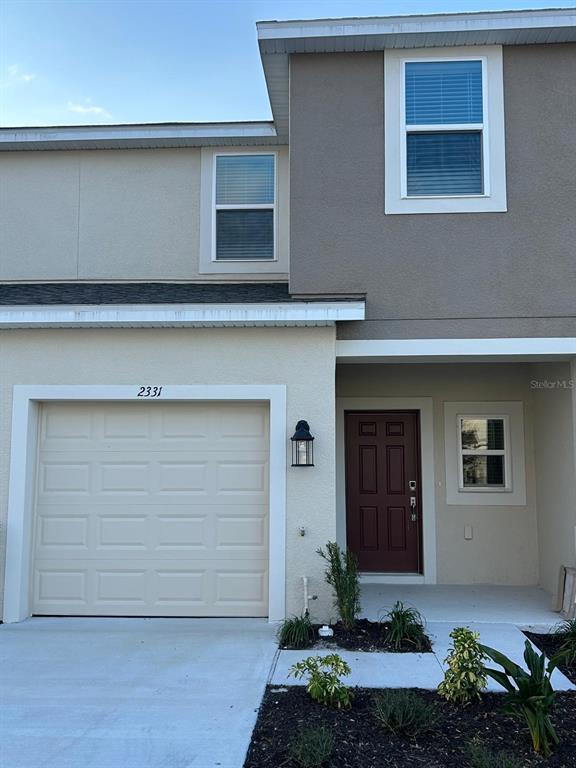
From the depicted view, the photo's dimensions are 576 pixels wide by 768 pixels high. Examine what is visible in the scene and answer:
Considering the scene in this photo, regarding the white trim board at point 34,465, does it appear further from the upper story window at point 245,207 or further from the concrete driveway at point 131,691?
the upper story window at point 245,207

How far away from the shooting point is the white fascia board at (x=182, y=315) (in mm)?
6488

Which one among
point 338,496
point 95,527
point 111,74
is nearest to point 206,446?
point 95,527

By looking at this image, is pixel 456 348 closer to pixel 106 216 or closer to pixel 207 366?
pixel 207 366

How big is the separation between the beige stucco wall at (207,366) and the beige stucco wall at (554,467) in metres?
2.76

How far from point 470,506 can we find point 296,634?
3557 millimetres

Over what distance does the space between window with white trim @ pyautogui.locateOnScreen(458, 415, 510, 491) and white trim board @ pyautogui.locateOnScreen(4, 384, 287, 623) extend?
3123 millimetres

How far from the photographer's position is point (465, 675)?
448 cm

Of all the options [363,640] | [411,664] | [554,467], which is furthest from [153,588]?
[554,467]

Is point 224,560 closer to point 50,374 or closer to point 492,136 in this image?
point 50,374

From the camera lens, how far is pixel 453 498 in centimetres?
A: 846

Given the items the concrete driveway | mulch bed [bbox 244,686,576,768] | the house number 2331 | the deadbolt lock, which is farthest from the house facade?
mulch bed [bbox 244,686,576,768]

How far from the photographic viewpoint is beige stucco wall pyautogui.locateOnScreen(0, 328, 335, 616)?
6.55 m

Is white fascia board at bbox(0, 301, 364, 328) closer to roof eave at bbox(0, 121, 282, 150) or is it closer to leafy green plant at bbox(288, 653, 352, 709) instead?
roof eave at bbox(0, 121, 282, 150)

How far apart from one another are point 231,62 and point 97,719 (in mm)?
11507
